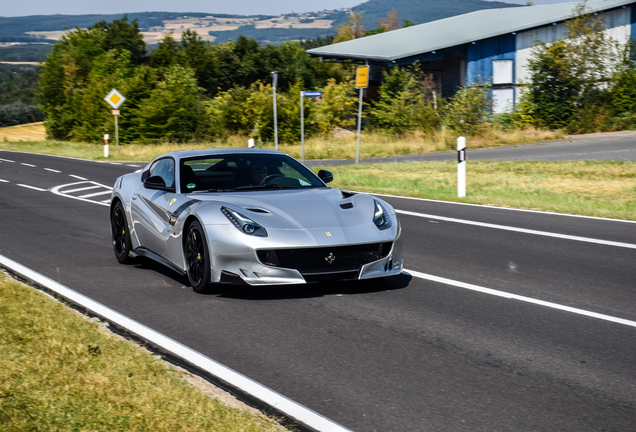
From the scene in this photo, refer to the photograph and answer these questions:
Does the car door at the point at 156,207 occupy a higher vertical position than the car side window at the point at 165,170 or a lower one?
lower

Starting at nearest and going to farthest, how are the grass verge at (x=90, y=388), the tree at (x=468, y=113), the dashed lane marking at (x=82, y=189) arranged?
the grass verge at (x=90, y=388) < the dashed lane marking at (x=82, y=189) < the tree at (x=468, y=113)

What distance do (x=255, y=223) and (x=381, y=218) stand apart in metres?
1.18

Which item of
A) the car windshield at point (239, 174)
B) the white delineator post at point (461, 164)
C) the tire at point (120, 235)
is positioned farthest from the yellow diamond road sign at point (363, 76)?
the car windshield at point (239, 174)

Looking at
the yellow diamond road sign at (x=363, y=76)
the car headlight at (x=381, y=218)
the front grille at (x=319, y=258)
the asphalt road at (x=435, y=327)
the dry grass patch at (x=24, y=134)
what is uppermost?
the yellow diamond road sign at (x=363, y=76)

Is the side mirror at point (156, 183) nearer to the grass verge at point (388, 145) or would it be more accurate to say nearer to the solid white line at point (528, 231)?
the solid white line at point (528, 231)

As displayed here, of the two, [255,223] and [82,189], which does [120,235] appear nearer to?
[255,223]

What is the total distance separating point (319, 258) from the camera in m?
6.25

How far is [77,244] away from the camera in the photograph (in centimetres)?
968

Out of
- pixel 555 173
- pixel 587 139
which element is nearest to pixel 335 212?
pixel 555 173

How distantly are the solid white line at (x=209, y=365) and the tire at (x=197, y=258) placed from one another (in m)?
0.84

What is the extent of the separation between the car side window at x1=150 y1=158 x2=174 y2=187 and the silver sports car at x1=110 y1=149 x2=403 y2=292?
0.05ft

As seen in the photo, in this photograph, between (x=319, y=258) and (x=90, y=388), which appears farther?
(x=319, y=258)

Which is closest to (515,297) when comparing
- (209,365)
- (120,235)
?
(209,365)

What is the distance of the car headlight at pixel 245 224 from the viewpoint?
626cm
